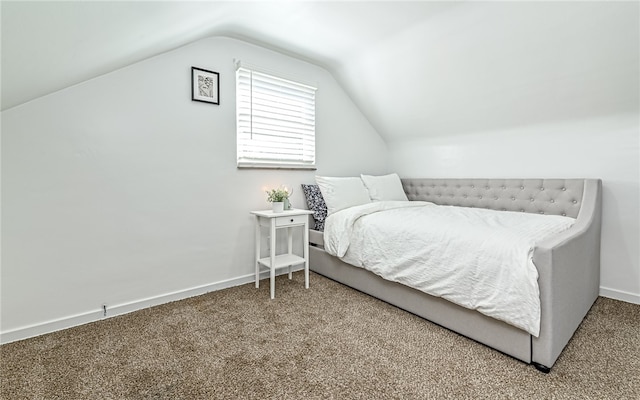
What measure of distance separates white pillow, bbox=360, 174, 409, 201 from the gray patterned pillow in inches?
23.2

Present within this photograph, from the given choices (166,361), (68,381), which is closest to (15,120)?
(68,381)

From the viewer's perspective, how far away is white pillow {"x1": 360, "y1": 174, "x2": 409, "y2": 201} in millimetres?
3205

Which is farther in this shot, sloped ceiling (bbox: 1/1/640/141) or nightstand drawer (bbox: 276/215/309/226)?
nightstand drawer (bbox: 276/215/309/226)

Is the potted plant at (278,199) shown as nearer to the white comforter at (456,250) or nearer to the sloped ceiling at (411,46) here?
the white comforter at (456,250)

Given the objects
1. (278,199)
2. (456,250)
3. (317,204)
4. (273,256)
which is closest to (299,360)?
(273,256)

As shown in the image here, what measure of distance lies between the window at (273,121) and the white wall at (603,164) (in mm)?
1818

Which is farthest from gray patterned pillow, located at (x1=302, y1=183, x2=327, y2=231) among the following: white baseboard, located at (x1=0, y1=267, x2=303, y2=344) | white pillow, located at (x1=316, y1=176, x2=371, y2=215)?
white baseboard, located at (x1=0, y1=267, x2=303, y2=344)

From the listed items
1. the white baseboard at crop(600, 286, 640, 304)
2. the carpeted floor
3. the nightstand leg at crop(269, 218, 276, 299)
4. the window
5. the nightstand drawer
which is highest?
the window

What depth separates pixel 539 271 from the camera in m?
1.42

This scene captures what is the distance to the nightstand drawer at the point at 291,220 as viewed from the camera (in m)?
2.44

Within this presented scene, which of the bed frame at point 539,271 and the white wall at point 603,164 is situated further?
the white wall at point 603,164

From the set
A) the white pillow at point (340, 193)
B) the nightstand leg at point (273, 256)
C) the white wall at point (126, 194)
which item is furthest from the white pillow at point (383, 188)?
the nightstand leg at point (273, 256)

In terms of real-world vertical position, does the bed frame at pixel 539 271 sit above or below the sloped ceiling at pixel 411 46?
below

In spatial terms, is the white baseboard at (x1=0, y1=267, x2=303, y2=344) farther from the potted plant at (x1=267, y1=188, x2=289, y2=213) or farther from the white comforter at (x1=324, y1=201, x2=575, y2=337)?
the white comforter at (x1=324, y1=201, x2=575, y2=337)
